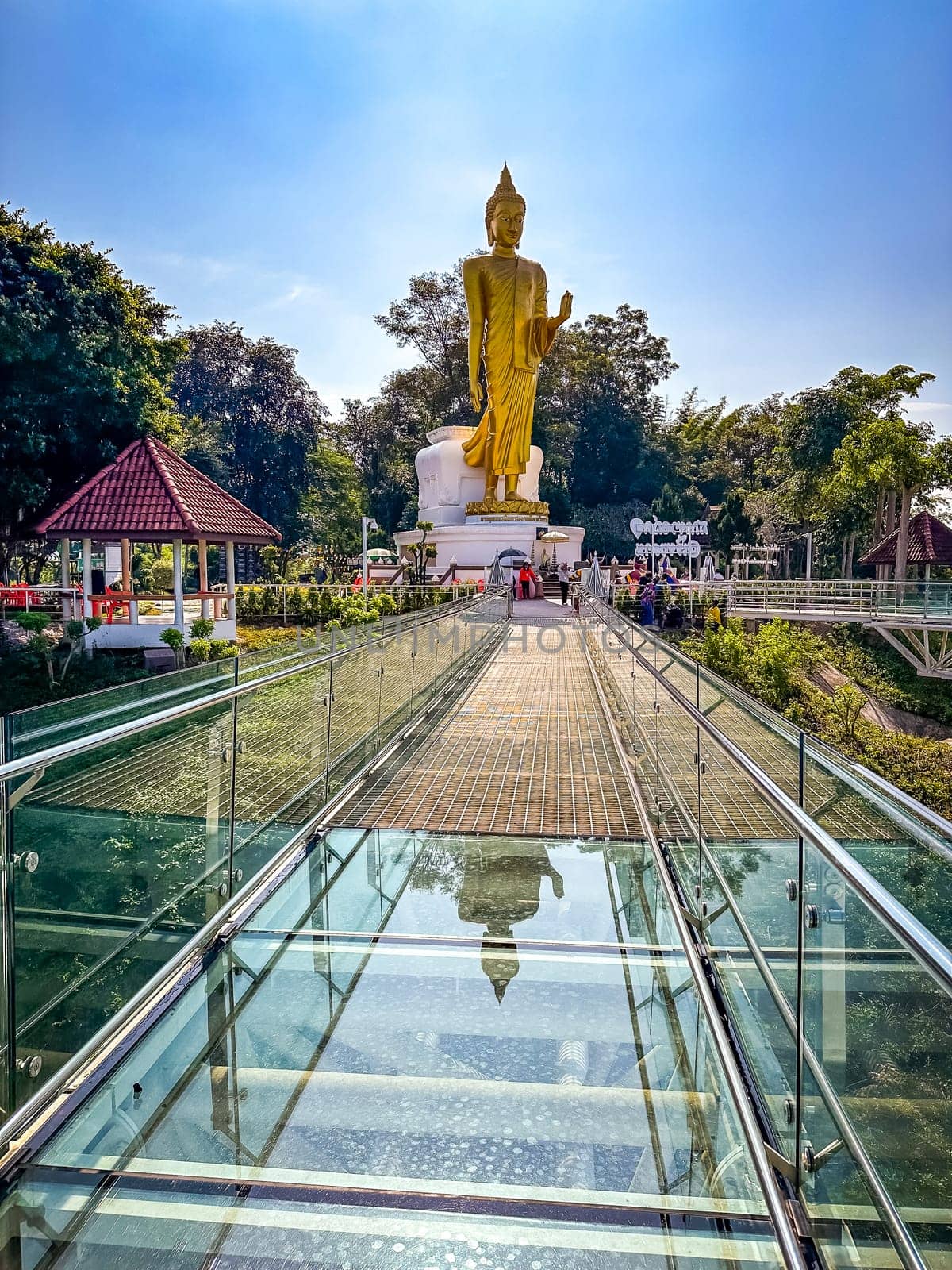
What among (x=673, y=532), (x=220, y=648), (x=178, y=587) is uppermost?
(x=673, y=532)

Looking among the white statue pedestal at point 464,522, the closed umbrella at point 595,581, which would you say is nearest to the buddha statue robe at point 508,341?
the white statue pedestal at point 464,522

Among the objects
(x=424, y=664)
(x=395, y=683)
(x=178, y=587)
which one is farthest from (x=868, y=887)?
(x=178, y=587)

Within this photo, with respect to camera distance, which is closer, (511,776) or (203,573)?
(511,776)

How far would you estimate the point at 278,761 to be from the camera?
15.4 ft

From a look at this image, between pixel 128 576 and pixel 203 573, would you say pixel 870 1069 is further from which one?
pixel 128 576

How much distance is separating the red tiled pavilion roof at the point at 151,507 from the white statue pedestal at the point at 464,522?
12.0 metres

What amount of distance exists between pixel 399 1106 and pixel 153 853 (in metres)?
1.17

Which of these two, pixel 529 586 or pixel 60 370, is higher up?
pixel 60 370

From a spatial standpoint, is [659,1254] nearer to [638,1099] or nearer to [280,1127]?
[638,1099]

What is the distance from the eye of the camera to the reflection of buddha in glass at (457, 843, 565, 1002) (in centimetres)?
370

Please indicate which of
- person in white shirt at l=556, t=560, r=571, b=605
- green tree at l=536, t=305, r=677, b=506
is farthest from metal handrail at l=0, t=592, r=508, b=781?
green tree at l=536, t=305, r=677, b=506

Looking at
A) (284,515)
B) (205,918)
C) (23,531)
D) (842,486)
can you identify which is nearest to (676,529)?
(842,486)

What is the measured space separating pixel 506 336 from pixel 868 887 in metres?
33.8

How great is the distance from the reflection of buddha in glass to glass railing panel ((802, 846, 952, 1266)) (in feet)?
4.70
